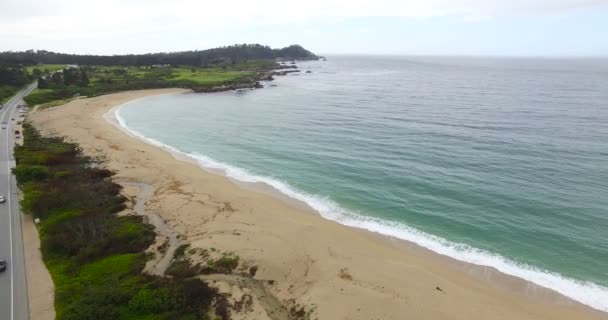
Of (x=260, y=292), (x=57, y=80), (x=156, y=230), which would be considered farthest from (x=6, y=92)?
(x=260, y=292)

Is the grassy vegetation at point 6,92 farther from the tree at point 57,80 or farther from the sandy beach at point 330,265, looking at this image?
the sandy beach at point 330,265

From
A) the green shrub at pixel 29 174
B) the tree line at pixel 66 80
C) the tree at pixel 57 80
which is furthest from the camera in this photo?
the tree at pixel 57 80

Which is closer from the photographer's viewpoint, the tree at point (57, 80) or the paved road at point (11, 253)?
the paved road at point (11, 253)

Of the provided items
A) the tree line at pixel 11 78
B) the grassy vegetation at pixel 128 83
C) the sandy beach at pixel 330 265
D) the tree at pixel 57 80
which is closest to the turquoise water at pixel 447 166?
the sandy beach at pixel 330 265

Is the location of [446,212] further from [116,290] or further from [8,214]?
[8,214]

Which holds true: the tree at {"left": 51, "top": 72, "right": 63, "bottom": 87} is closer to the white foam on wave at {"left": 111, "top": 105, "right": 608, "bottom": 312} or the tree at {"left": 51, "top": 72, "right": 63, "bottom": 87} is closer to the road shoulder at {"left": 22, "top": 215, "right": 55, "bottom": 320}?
the white foam on wave at {"left": 111, "top": 105, "right": 608, "bottom": 312}

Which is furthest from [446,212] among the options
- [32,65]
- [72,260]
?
[32,65]

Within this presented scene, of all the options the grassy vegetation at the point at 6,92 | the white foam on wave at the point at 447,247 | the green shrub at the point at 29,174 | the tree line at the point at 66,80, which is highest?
the tree line at the point at 66,80
